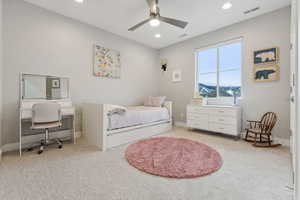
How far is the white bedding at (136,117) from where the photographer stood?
8.86ft

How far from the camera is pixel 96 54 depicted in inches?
140

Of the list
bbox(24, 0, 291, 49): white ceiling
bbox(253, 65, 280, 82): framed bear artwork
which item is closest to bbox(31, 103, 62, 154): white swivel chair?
bbox(24, 0, 291, 49): white ceiling

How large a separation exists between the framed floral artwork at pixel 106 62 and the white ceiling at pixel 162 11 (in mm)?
597

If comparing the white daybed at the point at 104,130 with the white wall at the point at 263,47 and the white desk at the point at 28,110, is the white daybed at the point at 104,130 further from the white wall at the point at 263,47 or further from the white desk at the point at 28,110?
the white wall at the point at 263,47

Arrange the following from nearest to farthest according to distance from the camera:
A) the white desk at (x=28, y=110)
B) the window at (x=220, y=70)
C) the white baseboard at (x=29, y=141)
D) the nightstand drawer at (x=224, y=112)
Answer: the white desk at (x=28, y=110) < the white baseboard at (x=29, y=141) < the nightstand drawer at (x=224, y=112) < the window at (x=220, y=70)

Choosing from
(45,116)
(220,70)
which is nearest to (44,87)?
(45,116)

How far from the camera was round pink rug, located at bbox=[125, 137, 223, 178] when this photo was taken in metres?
1.80

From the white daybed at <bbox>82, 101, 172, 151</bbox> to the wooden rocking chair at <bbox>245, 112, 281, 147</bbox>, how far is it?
220 centimetres

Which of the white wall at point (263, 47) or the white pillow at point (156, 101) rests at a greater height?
the white wall at point (263, 47)

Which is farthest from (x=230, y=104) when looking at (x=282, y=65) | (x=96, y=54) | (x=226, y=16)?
(x=96, y=54)

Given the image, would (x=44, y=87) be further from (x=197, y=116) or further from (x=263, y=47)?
(x=263, y=47)

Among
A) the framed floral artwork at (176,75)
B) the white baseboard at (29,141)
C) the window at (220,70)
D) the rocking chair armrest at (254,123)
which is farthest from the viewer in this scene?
the framed floral artwork at (176,75)

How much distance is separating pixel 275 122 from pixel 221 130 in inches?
40.4

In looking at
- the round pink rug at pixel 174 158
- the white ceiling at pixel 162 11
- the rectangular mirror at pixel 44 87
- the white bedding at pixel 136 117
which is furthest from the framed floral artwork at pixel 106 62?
the round pink rug at pixel 174 158
